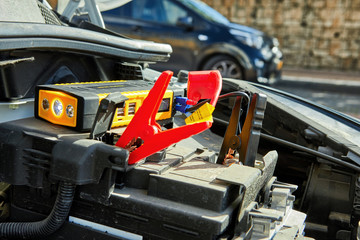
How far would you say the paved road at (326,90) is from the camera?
9.21 meters

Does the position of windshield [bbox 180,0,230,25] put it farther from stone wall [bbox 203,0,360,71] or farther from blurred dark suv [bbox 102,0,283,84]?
stone wall [bbox 203,0,360,71]

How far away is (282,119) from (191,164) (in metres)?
0.87

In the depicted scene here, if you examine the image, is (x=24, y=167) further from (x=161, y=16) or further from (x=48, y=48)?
(x=161, y=16)

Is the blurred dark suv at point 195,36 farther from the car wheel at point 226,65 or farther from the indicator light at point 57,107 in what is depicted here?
the indicator light at point 57,107

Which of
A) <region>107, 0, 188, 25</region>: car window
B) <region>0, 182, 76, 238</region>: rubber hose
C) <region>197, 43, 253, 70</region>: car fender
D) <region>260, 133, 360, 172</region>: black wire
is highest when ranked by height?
<region>107, 0, 188, 25</region>: car window

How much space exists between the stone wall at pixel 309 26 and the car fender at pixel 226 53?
8942 millimetres

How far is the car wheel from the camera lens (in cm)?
822

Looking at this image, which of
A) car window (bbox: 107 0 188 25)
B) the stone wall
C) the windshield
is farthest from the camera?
the stone wall

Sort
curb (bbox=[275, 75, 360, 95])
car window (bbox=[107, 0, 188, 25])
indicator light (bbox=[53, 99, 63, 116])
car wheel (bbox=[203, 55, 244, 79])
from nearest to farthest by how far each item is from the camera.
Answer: indicator light (bbox=[53, 99, 63, 116]) → car window (bbox=[107, 0, 188, 25]) → car wheel (bbox=[203, 55, 244, 79]) → curb (bbox=[275, 75, 360, 95])

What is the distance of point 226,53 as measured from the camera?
816cm

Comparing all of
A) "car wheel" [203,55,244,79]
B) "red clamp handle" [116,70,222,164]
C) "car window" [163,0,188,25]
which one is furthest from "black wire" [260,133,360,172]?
"car window" [163,0,188,25]

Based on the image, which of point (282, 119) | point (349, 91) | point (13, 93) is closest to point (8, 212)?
point (13, 93)

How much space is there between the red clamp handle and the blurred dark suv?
6.15 meters

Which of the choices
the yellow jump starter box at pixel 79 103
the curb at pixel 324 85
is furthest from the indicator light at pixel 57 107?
the curb at pixel 324 85
